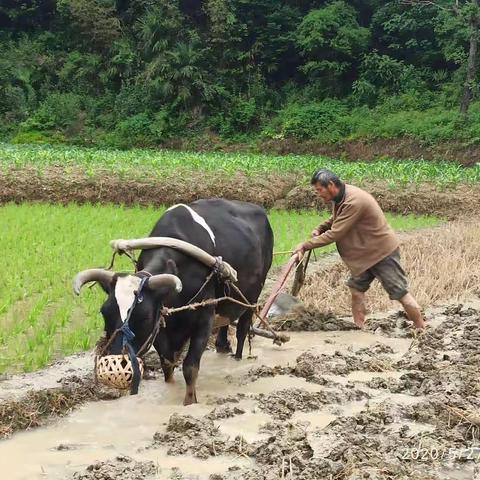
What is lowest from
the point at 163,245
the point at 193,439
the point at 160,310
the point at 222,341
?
the point at 222,341

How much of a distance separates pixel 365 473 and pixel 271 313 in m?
3.70

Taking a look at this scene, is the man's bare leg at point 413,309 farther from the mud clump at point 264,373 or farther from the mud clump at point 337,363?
the mud clump at point 264,373

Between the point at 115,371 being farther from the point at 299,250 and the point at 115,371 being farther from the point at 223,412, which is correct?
the point at 299,250

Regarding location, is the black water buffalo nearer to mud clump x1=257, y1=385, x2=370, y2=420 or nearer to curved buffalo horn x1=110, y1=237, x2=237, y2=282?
curved buffalo horn x1=110, y1=237, x2=237, y2=282

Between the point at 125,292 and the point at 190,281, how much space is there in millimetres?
695

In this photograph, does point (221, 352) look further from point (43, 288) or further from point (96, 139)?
point (96, 139)

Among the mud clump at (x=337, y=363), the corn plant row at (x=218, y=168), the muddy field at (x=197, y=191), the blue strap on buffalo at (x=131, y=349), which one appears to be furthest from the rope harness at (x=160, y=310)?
the corn plant row at (x=218, y=168)

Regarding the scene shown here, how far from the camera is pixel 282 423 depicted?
13.8 ft

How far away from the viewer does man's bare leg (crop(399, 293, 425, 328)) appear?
652 centimetres

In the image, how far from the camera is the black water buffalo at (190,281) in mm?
4070

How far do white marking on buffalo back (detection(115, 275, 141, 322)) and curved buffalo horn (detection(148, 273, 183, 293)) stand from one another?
0.08 m

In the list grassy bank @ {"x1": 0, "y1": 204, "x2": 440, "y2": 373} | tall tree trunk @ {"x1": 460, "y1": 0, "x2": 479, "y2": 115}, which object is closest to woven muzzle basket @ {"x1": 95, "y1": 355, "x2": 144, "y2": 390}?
grassy bank @ {"x1": 0, "y1": 204, "x2": 440, "y2": 373}

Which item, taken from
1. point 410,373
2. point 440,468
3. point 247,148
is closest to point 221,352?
point 410,373
